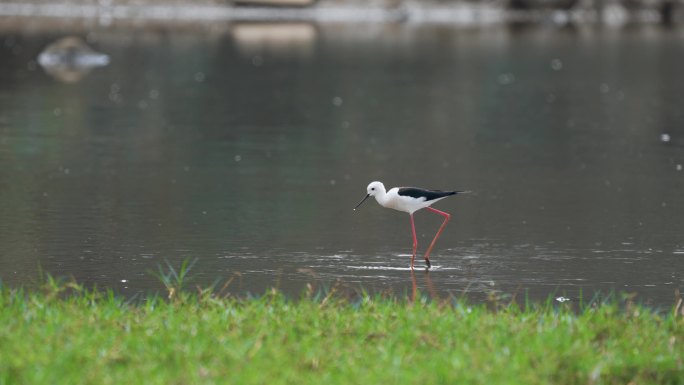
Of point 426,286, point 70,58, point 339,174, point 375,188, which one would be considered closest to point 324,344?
point 426,286

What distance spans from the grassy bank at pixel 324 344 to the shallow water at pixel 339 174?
166cm

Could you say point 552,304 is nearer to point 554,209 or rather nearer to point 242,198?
point 554,209

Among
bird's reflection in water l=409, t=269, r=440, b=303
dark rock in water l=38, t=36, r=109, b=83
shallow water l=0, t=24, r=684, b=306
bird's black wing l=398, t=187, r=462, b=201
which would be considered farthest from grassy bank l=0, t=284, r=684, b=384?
dark rock in water l=38, t=36, r=109, b=83

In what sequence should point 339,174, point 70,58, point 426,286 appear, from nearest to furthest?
point 426,286 < point 339,174 < point 70,58

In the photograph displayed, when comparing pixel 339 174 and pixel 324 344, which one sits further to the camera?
pixel 339 174

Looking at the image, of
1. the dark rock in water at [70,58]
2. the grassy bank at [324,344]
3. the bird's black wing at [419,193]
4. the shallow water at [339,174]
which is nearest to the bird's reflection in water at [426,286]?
the shallow water at [339,174]

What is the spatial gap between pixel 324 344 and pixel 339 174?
25.6ft

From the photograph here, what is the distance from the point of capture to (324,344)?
6.86 metres

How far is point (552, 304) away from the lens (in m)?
8.90

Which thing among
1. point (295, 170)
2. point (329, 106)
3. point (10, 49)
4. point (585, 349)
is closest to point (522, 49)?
point (10, 49)

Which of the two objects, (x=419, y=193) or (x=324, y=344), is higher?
(x=419, y=193)

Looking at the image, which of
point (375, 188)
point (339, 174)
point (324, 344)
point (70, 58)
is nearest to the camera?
point (324, 344)

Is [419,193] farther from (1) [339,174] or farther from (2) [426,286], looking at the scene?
(1) [339,174]

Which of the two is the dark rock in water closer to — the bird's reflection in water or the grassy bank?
the bird's reflection in water
